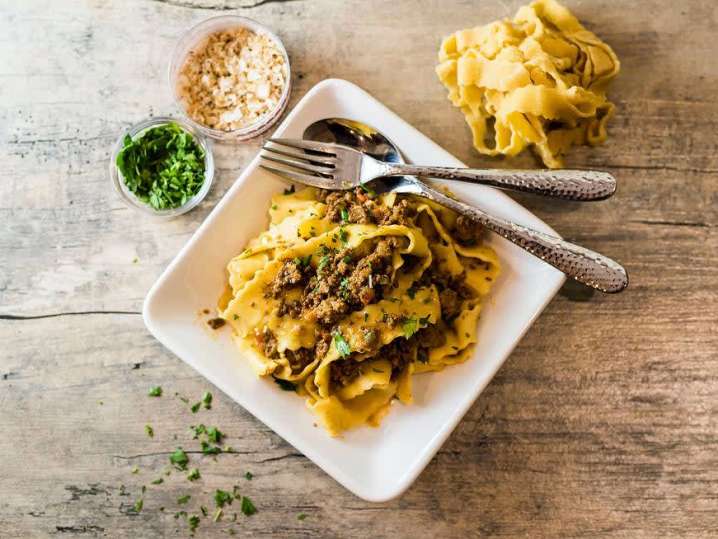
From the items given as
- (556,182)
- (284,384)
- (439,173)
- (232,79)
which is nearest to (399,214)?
A: (439,173)

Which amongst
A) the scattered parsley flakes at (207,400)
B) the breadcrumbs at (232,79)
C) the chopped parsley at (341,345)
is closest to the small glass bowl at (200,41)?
the breadcrumbs at (232,79)

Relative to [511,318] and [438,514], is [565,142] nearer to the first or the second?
[511,318]

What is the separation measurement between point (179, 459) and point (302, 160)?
1.53m

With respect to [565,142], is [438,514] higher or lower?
lower

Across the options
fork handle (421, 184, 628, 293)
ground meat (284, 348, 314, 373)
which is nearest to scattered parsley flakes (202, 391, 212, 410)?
ground meat (284, 348, 314, 373)

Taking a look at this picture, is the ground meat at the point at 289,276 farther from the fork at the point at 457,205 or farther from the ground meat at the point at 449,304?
the ground meat at the point at 449,304

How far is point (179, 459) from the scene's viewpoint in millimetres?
3271

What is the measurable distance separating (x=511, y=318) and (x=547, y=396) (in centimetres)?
59

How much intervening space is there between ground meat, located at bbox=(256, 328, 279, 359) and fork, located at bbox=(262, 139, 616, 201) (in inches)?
28.4

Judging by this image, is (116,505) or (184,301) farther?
(116,505)

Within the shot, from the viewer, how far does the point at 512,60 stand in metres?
3.04

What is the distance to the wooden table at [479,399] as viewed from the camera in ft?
10.6

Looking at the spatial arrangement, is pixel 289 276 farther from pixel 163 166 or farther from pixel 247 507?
pixel 247 507

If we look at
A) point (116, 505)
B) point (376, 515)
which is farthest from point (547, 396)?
point (116, 505)
